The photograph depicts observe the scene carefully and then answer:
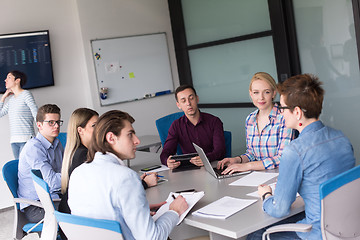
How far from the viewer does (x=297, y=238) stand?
2234 millimetres

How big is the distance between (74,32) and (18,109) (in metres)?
1.46

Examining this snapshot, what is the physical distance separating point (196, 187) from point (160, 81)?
13.9 feet

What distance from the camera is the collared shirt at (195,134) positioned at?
12.6 ft

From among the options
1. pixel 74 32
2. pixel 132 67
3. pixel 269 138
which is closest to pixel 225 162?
pixel 269 138

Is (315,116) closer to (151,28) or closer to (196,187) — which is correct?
(196,187)

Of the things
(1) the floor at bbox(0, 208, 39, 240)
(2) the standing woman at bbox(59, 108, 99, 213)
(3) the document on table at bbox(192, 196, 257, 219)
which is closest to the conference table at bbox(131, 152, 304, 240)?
(3) the document on table at bbox(192, 196, 257, 219)

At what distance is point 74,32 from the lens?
21.1ft

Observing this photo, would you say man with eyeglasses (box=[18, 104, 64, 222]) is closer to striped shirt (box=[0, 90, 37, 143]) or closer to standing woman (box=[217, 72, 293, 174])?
standing woman (box=[217, 72, 293, 174])

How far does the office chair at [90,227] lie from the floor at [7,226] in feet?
9.56

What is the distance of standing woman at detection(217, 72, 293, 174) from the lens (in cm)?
317

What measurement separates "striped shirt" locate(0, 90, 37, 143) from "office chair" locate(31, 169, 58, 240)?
276 cm

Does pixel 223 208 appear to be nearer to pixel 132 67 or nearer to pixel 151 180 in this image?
pixel 151 180

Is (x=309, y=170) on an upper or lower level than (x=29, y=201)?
upper

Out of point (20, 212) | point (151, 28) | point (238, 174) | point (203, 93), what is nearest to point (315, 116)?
point (238, 174)
